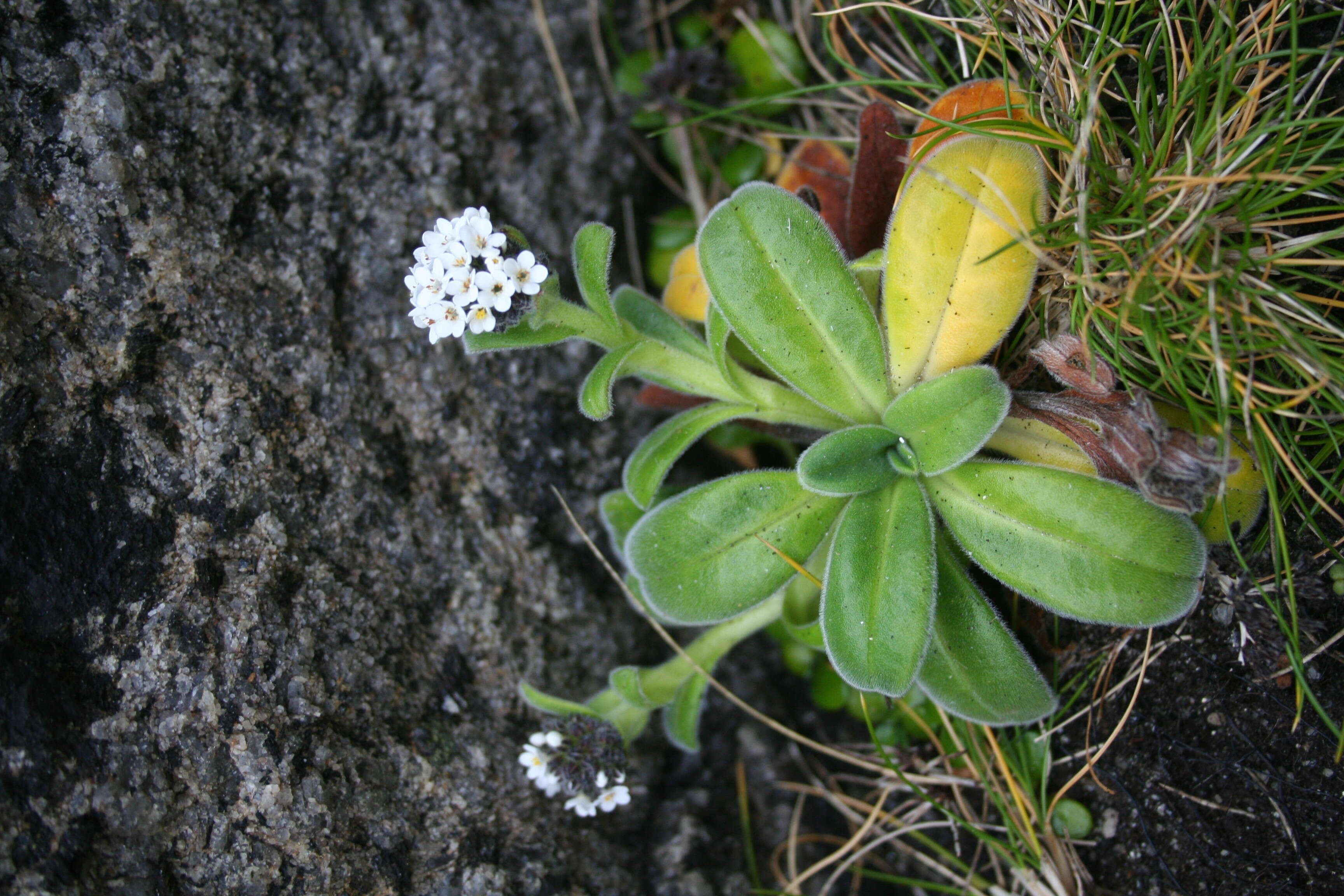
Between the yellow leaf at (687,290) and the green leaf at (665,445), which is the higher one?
the yellow leaf at (687,290)

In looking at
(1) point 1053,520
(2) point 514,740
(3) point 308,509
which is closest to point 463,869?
(2) point 514,740

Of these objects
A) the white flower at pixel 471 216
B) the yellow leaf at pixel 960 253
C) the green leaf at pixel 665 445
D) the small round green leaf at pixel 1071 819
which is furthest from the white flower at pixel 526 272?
the small round green leaf at pixel 1071 819

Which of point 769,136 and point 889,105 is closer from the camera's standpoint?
point 889,105

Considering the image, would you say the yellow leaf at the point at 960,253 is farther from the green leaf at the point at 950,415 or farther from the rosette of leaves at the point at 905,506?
the green leaf at the point at 950,415

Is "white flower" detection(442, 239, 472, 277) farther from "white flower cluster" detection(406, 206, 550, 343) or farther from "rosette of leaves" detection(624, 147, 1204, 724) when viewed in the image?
"rosette of leaves" detection(624, 147, 1204, 724)

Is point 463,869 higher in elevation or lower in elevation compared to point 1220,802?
higher

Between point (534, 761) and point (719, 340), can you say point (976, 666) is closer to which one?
point (719, 340)

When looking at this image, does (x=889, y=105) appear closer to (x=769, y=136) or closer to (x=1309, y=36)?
(x=769, y=136)
